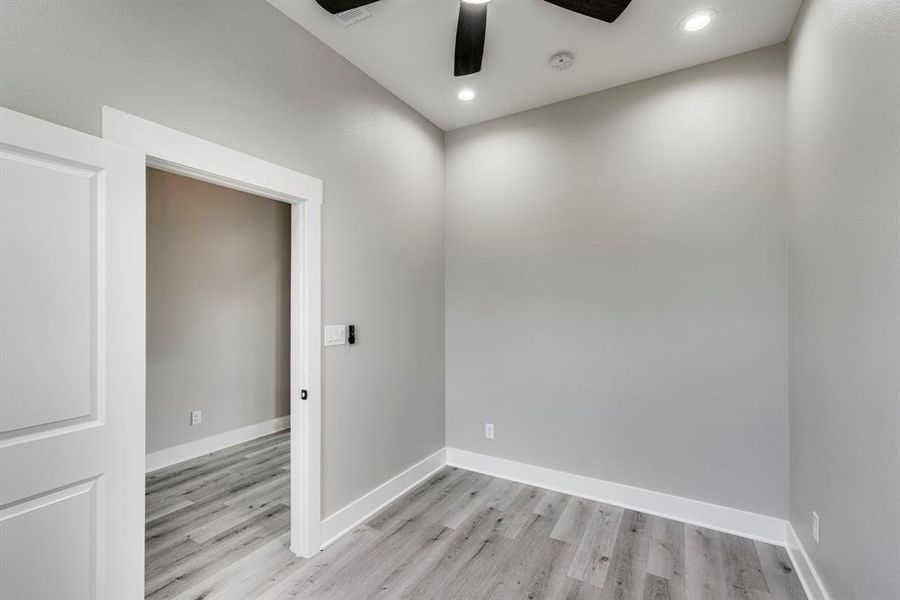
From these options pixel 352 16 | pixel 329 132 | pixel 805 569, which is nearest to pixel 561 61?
pixel 352 16

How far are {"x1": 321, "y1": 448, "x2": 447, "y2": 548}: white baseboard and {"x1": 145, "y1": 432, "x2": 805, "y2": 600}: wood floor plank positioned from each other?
2.3 inches

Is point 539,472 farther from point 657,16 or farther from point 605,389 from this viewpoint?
point 657,16

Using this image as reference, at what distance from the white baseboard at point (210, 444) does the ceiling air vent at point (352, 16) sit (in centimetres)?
360

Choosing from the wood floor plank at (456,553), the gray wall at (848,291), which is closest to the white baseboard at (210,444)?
the wood floor plank at (456,553)

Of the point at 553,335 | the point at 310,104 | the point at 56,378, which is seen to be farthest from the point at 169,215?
the point at 553,335

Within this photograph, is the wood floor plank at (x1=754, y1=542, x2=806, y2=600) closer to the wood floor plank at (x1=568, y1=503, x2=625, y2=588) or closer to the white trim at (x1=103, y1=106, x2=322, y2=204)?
the wood floor plank at (x1=568, y1=503, x2=625, y2=588)

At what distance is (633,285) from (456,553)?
2.10m

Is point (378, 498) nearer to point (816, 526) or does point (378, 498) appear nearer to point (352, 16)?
point (816, 526)

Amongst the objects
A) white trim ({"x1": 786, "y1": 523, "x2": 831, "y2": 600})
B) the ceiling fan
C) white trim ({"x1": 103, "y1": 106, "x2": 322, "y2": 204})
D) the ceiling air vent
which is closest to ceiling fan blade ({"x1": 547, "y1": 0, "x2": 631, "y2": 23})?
the ceiling fan

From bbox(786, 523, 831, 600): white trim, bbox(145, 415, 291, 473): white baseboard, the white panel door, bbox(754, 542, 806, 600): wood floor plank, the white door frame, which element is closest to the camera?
the white panel door

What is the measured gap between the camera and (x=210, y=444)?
12.9ft

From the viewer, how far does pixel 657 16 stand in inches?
89.2

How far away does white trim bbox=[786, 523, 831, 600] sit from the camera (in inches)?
75.2

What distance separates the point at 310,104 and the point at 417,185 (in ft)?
3.68
